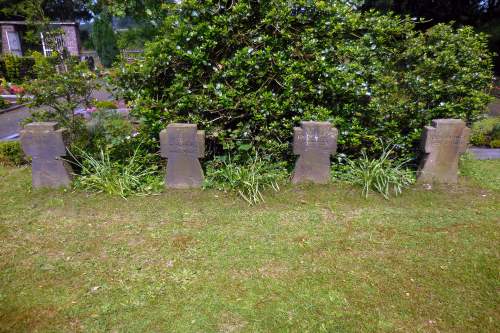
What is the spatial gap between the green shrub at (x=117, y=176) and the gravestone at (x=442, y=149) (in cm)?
Answer: 349

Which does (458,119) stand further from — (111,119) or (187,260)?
(111,119)

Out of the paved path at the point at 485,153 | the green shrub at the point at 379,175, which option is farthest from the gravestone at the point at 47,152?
the paved path at the point at 485,153

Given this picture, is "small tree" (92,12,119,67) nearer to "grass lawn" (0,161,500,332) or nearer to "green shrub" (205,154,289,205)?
"grass lawn" (0,161,500,332)

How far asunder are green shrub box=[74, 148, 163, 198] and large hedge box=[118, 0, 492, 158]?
0.55 meters

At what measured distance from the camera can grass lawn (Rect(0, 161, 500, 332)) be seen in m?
2.38

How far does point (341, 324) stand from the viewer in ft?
7.63

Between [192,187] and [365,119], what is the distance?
2.61 metres

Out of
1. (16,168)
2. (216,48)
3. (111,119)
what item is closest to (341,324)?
(216,48)

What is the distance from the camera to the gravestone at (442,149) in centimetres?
438

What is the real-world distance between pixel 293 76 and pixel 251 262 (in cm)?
249

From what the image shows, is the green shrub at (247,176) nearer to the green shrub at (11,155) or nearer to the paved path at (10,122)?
the green shrub at (11,155)

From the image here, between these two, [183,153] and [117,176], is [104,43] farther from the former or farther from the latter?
[183,153]

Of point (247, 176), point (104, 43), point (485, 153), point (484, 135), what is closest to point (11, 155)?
point (247, 176)

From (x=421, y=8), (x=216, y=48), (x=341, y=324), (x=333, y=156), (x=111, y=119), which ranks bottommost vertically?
(x=341, y=324)
